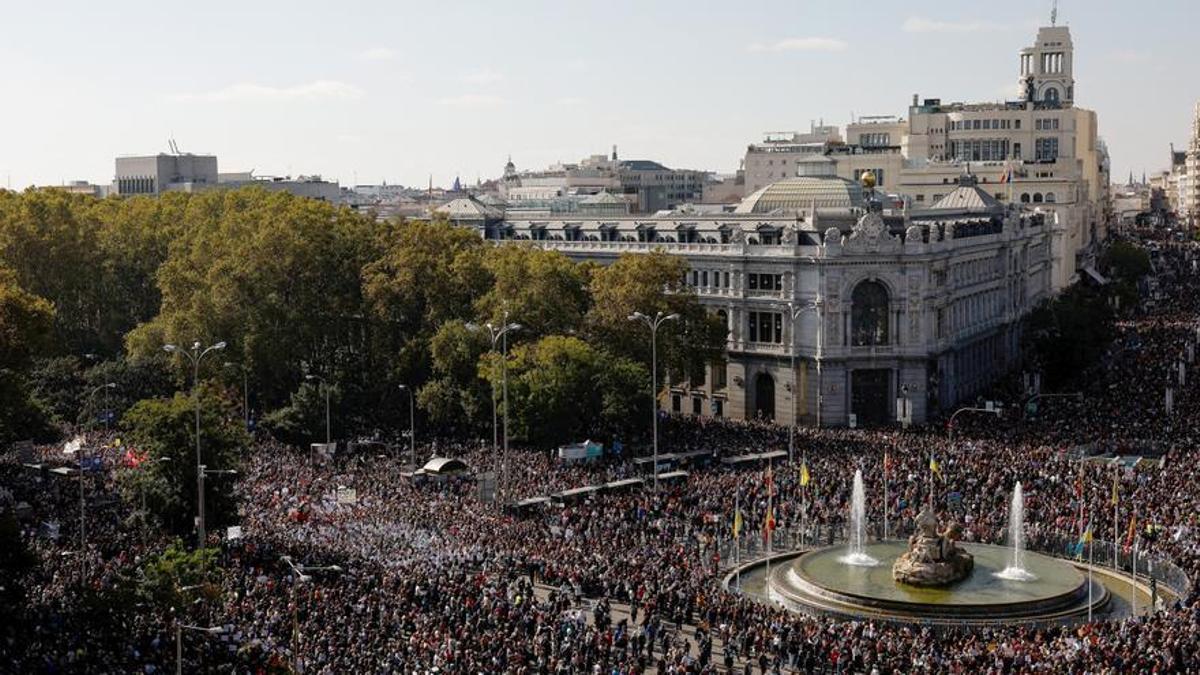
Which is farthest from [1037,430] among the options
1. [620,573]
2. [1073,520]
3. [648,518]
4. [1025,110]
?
[1025,110]

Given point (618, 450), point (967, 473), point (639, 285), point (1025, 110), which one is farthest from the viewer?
point (1025, 110)

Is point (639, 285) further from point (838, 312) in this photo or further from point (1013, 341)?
point (1013, 341)

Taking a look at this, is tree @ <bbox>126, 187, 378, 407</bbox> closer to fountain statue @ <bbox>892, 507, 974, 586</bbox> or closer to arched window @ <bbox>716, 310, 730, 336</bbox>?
arched window @ <bbox>716, 310, 730, 336</bbox>

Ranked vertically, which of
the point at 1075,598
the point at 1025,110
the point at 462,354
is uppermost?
the point at 1025,110

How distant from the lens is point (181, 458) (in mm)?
51500

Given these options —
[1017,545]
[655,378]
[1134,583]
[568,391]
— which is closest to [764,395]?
[655,378]

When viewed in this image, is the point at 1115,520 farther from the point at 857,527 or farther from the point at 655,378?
the point at 655,378

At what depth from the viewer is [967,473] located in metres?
62.3

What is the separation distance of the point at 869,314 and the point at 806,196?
780 inches

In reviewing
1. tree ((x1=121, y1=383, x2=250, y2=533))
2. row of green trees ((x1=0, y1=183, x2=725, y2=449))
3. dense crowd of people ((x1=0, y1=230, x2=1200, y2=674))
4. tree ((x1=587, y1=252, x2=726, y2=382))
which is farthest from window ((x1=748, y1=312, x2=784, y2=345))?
tree ((x1=121, y1=383, x2=250, y2=533))

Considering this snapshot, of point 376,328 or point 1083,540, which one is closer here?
point 1083,540

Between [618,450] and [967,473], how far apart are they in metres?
16.8

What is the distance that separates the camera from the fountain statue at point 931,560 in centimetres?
4753

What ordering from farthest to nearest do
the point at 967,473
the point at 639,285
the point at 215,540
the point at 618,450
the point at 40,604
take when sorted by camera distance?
the point at 639,285
the point at 618,450
the point at 967,473
the point at 215,540
the point at 40,604
